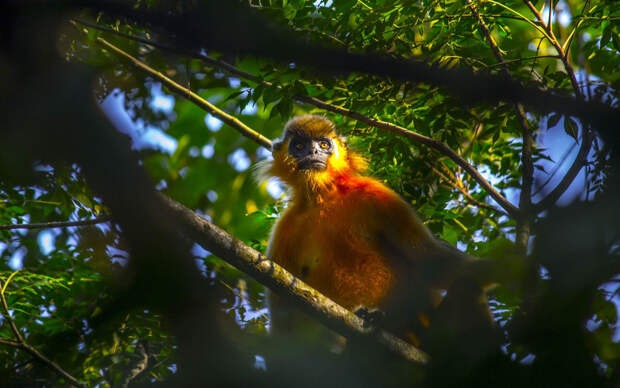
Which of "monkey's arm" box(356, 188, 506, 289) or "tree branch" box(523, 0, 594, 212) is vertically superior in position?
"tree branch" box(523, 0, 594, 212)

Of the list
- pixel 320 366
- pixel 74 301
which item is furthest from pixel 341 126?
pixel 320 366

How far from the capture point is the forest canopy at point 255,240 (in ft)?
3.76

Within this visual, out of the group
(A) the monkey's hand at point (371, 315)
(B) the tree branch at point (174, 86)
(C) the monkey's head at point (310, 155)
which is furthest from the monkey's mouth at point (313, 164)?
(A) the monkey's hand at point (371, 315)

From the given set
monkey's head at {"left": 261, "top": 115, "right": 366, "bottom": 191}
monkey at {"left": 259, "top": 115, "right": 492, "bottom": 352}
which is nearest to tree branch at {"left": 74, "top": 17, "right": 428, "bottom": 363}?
monkey at {"left": 259, "top": 115, "right": 492, "bottom": 352}

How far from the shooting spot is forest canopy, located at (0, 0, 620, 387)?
1146 millimetres

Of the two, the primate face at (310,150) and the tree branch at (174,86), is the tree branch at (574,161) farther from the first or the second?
the tree branch at (174,86)

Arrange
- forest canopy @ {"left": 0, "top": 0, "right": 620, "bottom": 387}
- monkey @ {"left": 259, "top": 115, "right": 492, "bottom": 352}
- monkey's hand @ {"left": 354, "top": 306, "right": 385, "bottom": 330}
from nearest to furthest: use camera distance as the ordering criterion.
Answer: forest canopy @ {"left": 0, "top": 0, "right": 620, "bottom": 387} → monkey's hand @ {"left": 354, "top": 306, "right": 385, "bottom": 330} → monkey @ {"left": 259, "top": 115, "right": 492, "bottom": 352}

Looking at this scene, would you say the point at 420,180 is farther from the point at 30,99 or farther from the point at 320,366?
the point at 30,99

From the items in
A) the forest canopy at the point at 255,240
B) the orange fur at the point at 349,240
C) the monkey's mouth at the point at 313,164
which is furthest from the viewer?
the monkey's mouth at the point at 313,164

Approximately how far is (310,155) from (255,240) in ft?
3.21

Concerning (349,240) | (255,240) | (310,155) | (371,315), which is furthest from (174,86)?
(371,315)

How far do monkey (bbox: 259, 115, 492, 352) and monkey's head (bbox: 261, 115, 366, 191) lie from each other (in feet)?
0.26

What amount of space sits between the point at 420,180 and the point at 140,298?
12.9ft

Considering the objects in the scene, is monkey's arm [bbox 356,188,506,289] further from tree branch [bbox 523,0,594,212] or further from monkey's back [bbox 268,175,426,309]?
tree branch [bbox 523,0,594,212]
